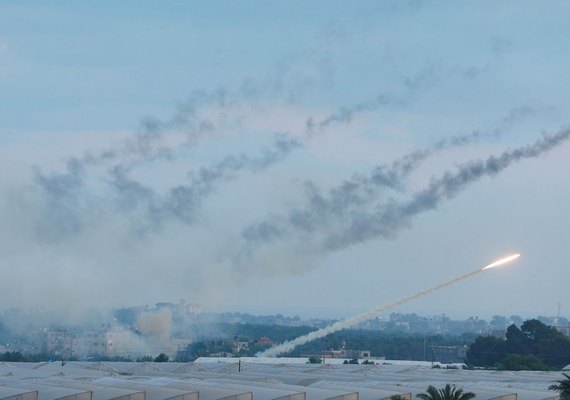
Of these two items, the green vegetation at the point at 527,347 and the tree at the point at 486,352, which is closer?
the green vegetation at the point at 527,347

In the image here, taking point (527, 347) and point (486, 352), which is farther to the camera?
point (527, 347)

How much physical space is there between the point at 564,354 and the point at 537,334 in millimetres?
5377

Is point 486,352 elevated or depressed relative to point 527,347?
depressed

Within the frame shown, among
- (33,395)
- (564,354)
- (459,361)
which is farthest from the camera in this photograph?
(459,361)

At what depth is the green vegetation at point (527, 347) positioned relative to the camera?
476ft

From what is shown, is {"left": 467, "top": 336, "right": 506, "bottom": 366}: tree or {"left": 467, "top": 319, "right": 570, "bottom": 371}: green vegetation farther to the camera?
{"left": 467, "top": 336, "right": 506, "bottom": 366}: tree

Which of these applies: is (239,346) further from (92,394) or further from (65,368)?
(92,394)

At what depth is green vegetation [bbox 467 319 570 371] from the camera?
476 ft

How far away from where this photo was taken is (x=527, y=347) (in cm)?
14900

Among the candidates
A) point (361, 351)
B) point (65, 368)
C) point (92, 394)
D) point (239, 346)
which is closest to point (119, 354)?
point (239, 346)

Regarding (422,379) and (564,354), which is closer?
(422,379)

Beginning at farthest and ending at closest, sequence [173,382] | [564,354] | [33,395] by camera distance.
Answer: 1. [564,354]
2. [173,382]
3. [33,395]

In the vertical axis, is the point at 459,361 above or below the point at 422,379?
above

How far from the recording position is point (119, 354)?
196500 millimetres
